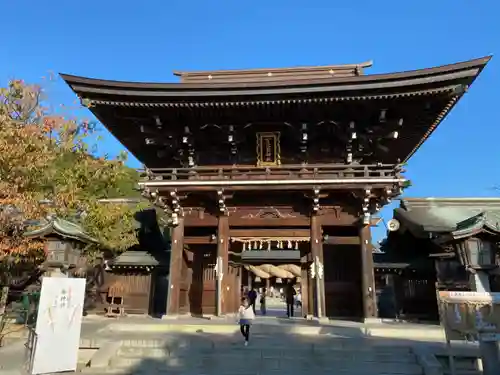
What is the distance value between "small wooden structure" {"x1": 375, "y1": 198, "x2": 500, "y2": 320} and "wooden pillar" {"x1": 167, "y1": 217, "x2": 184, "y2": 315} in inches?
307

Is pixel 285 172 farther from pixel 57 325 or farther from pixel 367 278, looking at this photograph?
pixel 57 325

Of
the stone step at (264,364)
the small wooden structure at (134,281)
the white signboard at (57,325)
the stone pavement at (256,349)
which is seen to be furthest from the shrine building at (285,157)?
the white signboard at (57,325)

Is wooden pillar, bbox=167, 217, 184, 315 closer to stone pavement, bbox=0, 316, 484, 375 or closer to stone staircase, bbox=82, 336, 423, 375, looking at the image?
stone pavement, bbox=0, 316, 484, 375

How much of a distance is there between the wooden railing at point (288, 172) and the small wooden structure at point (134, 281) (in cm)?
429

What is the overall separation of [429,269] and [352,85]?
25.6 feet

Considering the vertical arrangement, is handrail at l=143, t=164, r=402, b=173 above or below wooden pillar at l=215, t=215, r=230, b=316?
above

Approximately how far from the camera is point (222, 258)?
44.1ft

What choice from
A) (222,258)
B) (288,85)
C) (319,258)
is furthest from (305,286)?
(288,85)

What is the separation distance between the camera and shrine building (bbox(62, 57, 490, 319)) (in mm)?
12555

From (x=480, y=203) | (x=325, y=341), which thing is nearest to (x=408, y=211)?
(x=480, y=203)

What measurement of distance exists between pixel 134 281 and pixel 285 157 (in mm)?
8494

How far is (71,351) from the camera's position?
7.66 metres

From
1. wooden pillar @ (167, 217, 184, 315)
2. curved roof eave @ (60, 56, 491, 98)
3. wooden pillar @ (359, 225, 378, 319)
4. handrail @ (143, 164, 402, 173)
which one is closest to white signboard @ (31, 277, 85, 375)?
wooden pillar @ (167, 217, 184, 315)

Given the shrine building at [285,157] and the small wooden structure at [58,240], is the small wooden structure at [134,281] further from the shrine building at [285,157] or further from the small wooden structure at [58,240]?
the small wooden structure at [58,240]
